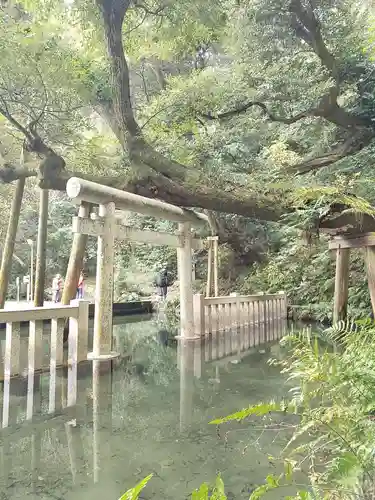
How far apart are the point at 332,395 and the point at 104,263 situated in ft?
14.6

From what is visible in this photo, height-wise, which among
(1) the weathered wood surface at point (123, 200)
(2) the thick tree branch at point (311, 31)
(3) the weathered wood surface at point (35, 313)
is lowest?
(3) the weathered wood surface at point (35, 313)

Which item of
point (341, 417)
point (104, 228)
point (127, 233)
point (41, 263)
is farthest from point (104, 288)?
point (341, 417)

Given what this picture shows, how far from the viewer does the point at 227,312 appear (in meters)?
9.66

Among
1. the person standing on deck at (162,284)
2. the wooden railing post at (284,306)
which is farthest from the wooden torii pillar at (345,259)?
the person standing on deck at (162,284)

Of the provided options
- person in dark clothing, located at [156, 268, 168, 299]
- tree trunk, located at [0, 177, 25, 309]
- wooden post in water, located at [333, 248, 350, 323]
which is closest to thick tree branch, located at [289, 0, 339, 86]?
wooden post in water, located at [333, 248, 350, 323]

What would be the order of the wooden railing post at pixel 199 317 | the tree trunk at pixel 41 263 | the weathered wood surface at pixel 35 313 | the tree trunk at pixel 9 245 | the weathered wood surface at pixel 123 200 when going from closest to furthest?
the weathered wood surface at pixel 35 313
the weathered wood surface at pixel 123 200
the wooden railing post at pixel 199 317
the tree trunk at pixel 41 263
the tree trunk at pixel 9 245

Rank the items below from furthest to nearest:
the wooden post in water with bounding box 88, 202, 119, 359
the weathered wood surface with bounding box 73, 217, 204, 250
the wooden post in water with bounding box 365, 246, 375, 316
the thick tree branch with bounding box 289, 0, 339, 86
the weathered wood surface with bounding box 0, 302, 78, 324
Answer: the thick tree branch with bounding box 289, 0, 339, 86, the wooden post in water with bounding box 365, 246, 375, 316, the wooden post in water with bounding box 88, 202, 119, 359, the weathered wood surface with bounding box 73, 217, 204, 250, the weathered wood surface with bounding box 0, 302, 78, 324

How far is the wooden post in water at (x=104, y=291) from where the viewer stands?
6.16 meters

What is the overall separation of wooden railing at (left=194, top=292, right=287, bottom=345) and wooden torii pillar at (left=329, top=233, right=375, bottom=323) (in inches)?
58.3

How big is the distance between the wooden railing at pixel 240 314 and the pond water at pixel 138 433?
105 inches

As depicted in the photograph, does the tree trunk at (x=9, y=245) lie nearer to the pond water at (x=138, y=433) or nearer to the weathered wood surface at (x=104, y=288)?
the weathered wood surface at (x=104, y=288)

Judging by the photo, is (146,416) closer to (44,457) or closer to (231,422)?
(231,422)

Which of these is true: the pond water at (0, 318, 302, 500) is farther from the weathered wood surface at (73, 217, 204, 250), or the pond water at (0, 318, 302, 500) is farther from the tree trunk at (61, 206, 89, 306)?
the weathered wood surface at (73, 217, 204, 250)

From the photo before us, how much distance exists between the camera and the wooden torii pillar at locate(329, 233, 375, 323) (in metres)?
6.96
